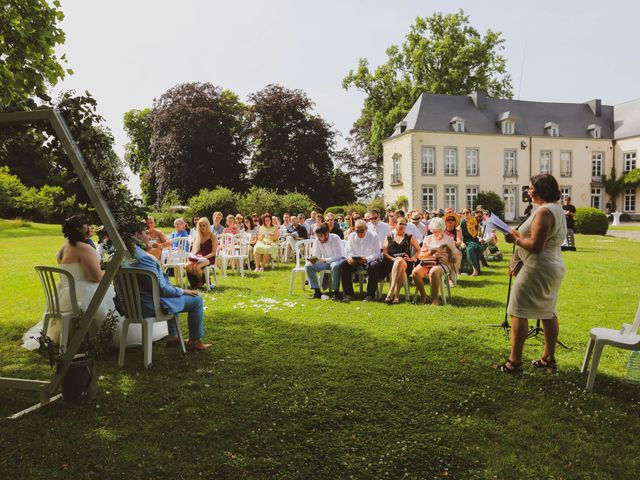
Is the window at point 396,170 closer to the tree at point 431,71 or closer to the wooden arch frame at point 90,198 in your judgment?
the tree at point 431,71

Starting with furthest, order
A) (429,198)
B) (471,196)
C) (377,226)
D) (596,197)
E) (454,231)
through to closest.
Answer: (596,197)
(471,196)
(429,198)
(454,231)
(377,226)

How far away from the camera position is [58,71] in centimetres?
748

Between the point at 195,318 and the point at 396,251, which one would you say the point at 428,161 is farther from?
the point at 195,318

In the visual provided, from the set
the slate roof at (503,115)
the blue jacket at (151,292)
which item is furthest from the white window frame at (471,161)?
the blue jacket at (151,292)

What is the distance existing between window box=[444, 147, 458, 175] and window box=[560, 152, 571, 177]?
1029 cm

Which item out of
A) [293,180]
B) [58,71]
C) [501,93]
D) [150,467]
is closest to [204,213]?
[293,180]

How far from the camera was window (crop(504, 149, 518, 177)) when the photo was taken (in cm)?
4072

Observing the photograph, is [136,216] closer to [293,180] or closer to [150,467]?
[150,467]

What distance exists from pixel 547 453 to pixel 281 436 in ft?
6.06

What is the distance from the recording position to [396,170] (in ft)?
134

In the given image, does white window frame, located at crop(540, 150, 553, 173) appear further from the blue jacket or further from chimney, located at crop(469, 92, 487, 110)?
the blue jacket

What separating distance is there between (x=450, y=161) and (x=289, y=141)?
13.2m

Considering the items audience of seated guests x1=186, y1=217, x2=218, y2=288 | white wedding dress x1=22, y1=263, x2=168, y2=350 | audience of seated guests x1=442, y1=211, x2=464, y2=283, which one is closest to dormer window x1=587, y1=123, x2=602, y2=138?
audience of seated guests x1=442, y1=211, x2=464, y2=283

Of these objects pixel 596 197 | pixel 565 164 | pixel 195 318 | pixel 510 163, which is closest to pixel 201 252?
pixel 195 318
